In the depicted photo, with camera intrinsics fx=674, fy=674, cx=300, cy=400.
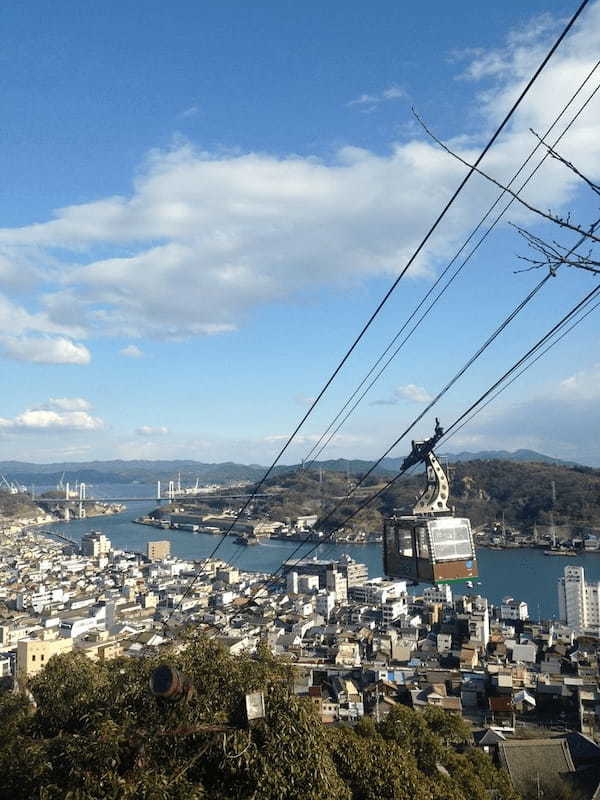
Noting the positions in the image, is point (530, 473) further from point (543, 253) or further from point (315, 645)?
point (543, 253)

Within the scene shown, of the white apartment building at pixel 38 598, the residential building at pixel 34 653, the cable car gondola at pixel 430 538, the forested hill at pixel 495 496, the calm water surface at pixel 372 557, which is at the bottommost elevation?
the calm water surface at pixel 372 557

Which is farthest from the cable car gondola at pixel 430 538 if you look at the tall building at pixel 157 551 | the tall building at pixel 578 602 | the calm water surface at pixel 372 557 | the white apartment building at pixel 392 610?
the tall building at pixel 157 551

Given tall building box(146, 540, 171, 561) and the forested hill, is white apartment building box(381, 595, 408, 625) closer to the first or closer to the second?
tall building box(146, 540, 171, 561)

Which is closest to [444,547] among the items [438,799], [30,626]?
[438,799]

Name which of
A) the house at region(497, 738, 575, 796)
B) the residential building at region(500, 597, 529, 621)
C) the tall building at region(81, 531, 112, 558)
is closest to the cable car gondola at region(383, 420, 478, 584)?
the house at region(497, 738, 575, 796)

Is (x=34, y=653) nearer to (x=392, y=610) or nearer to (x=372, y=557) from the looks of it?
(x=392, y=610)

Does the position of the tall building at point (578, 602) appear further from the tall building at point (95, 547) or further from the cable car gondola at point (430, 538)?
the tall building at point (95, 547)
